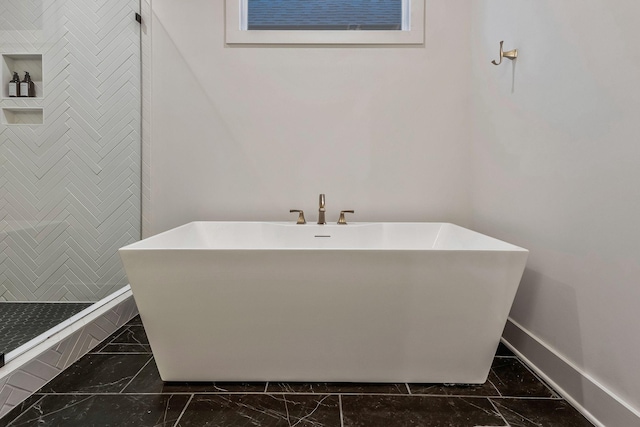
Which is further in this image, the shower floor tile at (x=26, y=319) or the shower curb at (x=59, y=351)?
the shower floor tile at (x=26, y=319)

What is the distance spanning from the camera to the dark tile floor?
4.09ft

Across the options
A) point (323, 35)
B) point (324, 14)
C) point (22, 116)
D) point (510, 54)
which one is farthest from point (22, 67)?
point (510, 54)

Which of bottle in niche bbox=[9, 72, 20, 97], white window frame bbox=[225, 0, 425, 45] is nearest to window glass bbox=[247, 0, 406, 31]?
white window frame bbox=[225, 0, 425, 45]

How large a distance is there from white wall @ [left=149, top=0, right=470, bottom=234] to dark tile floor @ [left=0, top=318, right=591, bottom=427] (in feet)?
3.74

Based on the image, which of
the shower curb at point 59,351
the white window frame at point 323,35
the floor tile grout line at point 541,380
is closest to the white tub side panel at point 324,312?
the floor tile grout line at point 541,380

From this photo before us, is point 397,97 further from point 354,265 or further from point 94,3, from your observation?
point 94,3

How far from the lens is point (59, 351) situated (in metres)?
1.55

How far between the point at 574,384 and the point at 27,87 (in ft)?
8.93

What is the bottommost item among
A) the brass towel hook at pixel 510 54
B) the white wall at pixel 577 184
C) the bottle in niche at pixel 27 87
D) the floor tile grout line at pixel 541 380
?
the floor tile grout line at pixel 541 380

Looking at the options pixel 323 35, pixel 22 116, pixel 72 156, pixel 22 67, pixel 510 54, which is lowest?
pixel 72 156

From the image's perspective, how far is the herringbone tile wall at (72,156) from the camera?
66.1 inches

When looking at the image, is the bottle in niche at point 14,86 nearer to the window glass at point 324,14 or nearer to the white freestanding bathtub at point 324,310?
the white freestanding bathtub at point 324,310

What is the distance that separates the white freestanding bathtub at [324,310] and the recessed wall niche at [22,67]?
1012mm

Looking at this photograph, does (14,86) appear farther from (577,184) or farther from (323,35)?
(577,184)
